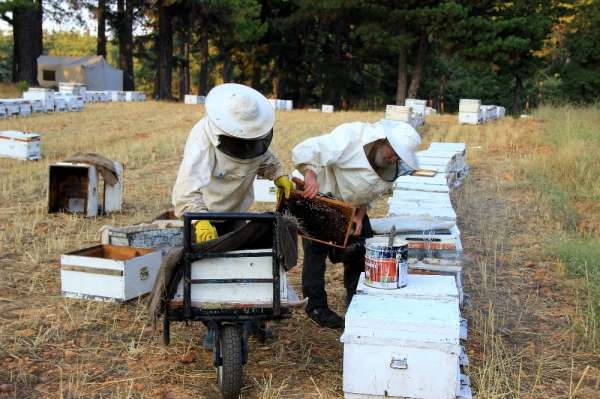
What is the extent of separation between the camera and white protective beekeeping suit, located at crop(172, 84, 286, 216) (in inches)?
160

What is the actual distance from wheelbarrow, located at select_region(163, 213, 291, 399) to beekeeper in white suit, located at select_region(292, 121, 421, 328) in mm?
1051

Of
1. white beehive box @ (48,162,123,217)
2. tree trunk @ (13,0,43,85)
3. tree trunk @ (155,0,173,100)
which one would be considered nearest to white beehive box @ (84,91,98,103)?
tree trunk @ (13,0,43,85)

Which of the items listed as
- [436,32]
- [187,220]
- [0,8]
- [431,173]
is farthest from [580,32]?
[187,220]

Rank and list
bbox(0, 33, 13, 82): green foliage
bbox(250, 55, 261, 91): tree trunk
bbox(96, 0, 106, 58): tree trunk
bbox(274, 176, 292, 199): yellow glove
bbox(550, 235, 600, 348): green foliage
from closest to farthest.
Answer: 1. bbox(274, 176, 292, 199): yellow glove
2. bbox(550, 235, 600, 348): green foliage
3. bbox(96, 0, 106, 58): tree trunk
4. bbox(250, 55, 261, 91): tree trunk
5. bbox(0, 33, 13, 82): green foliage

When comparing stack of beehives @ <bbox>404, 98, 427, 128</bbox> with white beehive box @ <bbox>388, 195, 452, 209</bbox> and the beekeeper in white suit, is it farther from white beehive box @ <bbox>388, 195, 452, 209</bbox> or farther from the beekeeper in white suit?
the beekeeper in white suit

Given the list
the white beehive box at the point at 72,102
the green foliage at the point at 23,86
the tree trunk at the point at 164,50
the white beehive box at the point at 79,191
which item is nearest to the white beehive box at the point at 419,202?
the white beehive box at the point at 79,191

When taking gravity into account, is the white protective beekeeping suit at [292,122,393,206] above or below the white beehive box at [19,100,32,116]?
above

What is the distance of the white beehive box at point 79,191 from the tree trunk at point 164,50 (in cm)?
2746

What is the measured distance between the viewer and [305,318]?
16.9 ft

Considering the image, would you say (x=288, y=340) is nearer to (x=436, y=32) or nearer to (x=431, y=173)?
(x=431, y=173)

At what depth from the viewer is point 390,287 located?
411 centimetres

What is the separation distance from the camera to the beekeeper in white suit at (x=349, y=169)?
471 cm

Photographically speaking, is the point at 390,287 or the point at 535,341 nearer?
the point at 390,287

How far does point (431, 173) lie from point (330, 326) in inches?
132
